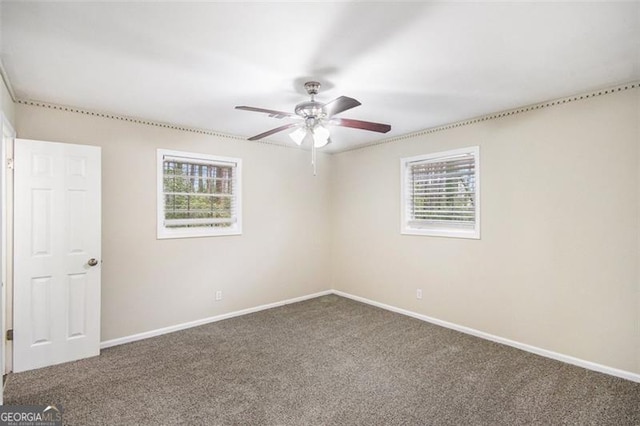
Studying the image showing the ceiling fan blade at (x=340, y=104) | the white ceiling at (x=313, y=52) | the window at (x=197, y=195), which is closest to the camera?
the white ceiling at (x=313, y=52)

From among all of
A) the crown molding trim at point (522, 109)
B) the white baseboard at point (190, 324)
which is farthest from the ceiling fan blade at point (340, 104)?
the white baseboard at point (190, 324)

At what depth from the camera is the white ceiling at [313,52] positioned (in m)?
1.73

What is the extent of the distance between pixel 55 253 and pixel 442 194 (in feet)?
13.8

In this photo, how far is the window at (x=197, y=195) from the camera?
153 inches

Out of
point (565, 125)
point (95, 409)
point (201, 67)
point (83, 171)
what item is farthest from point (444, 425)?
point (83, 171)

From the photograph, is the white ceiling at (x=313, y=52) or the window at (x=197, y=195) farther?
the window at (x=197, y=195)

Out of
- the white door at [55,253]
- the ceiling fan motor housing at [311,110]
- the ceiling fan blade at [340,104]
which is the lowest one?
the white door at [55,253]

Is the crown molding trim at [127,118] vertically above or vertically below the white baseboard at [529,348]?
above

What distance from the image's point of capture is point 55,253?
2988 millimetres

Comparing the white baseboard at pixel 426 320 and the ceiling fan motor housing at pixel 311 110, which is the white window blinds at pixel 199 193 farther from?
the ceiling fan motor housing at pixel 311 110

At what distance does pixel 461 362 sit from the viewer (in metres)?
3.01
